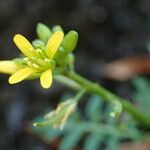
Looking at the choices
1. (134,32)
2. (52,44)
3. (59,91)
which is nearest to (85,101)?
(59,91)

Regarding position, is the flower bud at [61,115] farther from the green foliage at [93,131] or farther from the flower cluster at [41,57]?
the green foliage at [93,131]

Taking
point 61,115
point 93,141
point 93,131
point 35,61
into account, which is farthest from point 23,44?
point 93,131

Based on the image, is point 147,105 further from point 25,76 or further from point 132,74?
point 25,76

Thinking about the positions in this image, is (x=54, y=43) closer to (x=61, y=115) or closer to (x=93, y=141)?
(x=61, y=115)

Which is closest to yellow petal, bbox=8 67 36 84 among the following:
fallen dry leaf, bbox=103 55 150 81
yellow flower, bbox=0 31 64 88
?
yellow flower, bbox=0 31 64 88

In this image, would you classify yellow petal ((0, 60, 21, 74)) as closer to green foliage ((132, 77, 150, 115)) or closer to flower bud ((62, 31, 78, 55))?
flower bud ((62, 31, 78, 55))

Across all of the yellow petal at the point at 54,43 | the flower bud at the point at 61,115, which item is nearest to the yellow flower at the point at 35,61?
the yellow petal at the point at 54,43

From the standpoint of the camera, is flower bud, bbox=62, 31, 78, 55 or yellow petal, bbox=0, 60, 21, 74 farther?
yellow petal, bbox=0, 60, 21, 74
